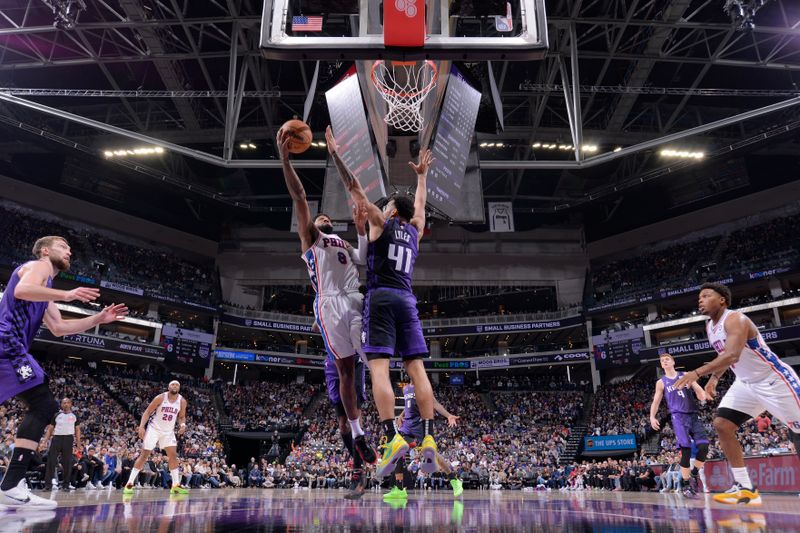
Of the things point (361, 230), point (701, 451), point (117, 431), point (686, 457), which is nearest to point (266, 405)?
point (117, 431)

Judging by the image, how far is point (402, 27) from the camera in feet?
18.6

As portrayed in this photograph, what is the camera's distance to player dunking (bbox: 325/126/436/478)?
3.88 metres

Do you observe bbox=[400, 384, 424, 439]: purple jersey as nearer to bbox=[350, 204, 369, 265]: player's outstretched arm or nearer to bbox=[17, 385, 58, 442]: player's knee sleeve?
bbox=[350, 204, 369, 265]: player's outstretched arm

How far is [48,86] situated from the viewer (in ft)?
74.5

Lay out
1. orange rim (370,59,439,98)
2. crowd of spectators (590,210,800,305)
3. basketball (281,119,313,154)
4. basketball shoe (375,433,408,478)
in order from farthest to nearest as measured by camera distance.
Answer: crowd of spectators (590,210,800,305), orange rim (370,59,439,98), basketball (281,119,313,154), basketball shoe (375,433,408,478)

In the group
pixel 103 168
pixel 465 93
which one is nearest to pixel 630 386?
pixel 465 93

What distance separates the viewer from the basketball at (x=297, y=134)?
428cm

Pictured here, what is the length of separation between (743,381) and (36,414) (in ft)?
18.9

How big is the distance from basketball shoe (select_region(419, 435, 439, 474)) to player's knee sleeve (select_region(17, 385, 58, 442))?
2.78 m

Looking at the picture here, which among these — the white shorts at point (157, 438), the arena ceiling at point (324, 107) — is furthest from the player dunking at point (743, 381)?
the arena ceiling at point (324, 107)

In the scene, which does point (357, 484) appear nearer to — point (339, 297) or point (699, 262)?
point (339, 297)

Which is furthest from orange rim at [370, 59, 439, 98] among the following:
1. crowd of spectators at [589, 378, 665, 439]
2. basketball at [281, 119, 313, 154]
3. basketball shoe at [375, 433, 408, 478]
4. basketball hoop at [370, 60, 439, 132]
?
crowd of spectators at [589, 378, 665, 439]

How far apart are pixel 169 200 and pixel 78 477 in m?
22.6

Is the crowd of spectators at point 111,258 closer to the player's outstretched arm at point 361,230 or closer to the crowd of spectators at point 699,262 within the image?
the crowd of spectators at point 699,262
